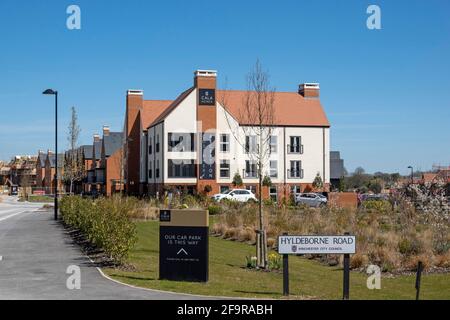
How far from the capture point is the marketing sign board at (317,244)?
1290 centimetres

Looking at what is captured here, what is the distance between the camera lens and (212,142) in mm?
61531

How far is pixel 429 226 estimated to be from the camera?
22.8m

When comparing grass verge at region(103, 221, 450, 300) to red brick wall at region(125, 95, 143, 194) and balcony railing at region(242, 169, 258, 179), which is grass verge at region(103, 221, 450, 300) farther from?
red brick wall at region(125, 95, 143, 194)

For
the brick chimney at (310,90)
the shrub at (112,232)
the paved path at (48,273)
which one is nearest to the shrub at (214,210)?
the paved path at (48,273)

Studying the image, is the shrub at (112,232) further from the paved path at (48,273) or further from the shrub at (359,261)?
the shrub at (359,261)

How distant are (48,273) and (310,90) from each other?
5684 centimetres

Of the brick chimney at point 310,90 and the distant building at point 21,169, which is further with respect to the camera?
the distant building at point 21,169

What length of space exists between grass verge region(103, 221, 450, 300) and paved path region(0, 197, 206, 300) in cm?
72

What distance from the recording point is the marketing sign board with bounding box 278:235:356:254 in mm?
12898

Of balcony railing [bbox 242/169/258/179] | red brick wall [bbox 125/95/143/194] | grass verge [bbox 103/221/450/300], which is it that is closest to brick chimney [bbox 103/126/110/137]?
red brick wall [bbox 125/95/143/194]

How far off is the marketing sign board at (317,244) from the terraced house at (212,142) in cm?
4248

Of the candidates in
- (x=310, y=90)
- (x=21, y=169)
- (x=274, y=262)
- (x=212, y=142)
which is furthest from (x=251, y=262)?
(x=21, y=169)
